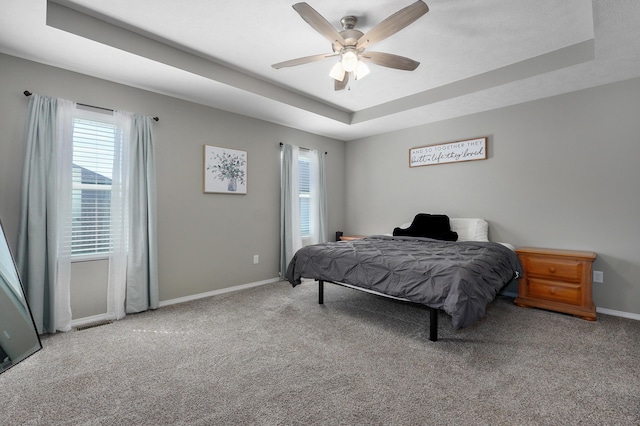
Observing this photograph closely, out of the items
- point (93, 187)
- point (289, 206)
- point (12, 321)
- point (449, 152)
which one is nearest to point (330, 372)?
point (12, 321)

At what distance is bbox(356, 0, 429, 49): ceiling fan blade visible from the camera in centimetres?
192

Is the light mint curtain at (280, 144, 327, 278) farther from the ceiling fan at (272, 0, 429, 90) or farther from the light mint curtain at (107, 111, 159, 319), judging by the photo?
the ceiling fan at (272, 0, 429, 90)

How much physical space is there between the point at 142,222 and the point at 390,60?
9.50 ft

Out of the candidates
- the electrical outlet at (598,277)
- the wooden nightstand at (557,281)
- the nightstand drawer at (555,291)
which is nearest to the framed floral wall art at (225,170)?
the wooden nightstand at (557,281)

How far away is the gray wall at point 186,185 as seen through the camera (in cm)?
263

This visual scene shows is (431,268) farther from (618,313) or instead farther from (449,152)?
(449,152)

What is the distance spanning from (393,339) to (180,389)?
1.61 metres

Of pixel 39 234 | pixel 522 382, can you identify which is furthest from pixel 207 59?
pixel 522 382

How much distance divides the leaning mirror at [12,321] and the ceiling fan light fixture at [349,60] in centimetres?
229

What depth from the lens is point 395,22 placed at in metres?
2.08

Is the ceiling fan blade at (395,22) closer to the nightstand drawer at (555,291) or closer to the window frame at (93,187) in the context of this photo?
the window frame at (93,187)

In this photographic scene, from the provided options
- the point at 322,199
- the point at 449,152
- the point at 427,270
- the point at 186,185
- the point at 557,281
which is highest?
the point at 449,152

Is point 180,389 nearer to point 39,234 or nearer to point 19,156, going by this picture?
point 39,234

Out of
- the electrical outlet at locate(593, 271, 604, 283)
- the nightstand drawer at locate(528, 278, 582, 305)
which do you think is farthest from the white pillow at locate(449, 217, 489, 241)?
the electrical outlet at locate(593, 271, 604, 283)
